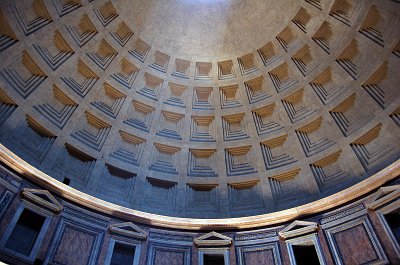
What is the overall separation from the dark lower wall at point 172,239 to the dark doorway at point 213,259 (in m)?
0.26

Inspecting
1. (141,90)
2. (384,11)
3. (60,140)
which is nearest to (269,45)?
(384,11)

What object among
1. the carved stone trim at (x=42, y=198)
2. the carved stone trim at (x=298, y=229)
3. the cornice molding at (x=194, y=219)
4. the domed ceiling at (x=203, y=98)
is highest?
the domed ceiling at (x=203, y=98)

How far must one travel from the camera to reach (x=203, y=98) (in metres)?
20.9

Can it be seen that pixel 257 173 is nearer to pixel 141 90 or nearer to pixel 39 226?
pixel 141 90

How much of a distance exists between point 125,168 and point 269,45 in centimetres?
959

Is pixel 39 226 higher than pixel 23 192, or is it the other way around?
pixel 23 192

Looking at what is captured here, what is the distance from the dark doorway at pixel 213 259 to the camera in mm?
15844

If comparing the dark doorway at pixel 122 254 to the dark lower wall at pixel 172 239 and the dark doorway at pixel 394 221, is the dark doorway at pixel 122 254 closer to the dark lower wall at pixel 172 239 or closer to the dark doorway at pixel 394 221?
the dark lower wall at pixel 172 239

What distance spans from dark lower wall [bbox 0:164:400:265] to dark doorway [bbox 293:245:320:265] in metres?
0.31

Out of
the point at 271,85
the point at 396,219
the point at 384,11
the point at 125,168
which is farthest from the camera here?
the point at 271,85

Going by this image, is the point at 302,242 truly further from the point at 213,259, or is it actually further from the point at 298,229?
the point at 213,259

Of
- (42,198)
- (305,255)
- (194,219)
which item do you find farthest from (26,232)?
(305,255)

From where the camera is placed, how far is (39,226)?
1394 cm

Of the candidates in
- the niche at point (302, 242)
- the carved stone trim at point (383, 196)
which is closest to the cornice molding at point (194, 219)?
the carved stone trim at point (383, 196)
